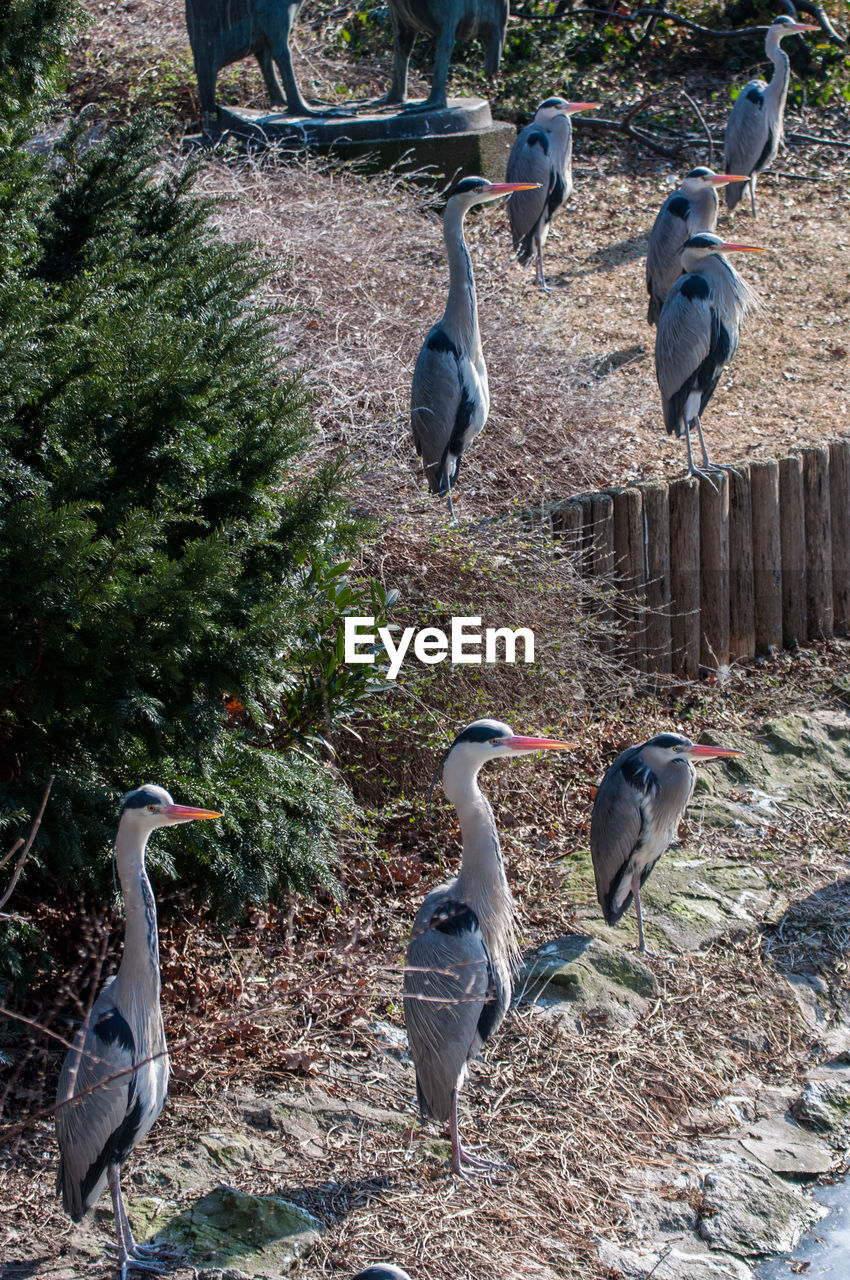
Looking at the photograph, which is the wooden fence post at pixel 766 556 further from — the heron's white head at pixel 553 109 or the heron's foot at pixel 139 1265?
the heron's foot at pixel 139 1265

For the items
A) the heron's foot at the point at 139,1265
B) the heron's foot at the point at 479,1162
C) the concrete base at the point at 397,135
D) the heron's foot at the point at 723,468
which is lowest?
the heron's foot at the point at 479,1162

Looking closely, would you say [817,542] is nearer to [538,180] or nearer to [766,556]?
[766,556]

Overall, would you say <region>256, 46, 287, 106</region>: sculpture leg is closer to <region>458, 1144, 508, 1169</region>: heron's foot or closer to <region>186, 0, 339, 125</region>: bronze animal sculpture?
<region>186, 0, 339, 125</region>: bronze animal sculpture

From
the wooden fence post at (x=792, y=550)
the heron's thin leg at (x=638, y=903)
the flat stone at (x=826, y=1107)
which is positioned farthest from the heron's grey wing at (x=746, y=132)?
the flat stone at (x=826, y=1107)

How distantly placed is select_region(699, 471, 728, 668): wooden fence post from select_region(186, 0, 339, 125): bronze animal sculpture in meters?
5.09

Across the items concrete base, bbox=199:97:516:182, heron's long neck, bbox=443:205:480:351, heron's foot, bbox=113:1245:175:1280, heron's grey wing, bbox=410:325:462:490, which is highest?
concrete base, bbox=199:97:516:182

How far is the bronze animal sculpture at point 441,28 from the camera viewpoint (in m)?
9.63

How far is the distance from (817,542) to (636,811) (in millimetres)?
3193

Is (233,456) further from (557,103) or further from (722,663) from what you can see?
(557,103)

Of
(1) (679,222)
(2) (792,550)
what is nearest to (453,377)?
(2) (792,550)

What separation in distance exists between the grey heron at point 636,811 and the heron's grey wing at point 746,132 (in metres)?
7.66

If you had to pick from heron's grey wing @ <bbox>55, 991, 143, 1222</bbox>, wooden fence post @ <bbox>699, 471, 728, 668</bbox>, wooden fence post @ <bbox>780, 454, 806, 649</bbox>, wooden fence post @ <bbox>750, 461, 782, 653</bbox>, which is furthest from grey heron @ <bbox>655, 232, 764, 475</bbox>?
heron's grey wing @ <bbox>55, 991, 143, 1222</bbox>

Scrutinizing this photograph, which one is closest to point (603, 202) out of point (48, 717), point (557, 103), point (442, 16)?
point (557, 103)

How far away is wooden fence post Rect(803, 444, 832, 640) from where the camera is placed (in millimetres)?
7160
